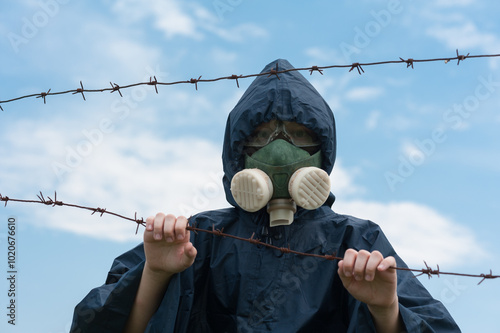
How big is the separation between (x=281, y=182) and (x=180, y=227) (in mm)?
755

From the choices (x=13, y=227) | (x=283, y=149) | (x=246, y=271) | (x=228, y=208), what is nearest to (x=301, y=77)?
(x=283, y=149)

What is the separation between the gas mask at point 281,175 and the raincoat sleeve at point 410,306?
490 millimetres

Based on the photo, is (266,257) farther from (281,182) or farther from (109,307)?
(109,307)

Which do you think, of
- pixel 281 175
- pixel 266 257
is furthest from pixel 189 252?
pixel 281 175

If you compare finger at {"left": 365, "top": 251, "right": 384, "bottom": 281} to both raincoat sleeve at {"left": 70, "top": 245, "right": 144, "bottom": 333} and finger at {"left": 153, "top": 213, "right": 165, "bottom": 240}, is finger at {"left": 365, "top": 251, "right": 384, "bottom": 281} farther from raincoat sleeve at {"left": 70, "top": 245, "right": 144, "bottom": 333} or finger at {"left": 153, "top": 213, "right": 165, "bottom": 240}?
raincoat sleeve at {"left": 70, "top": 245, "right": 144, "bottom": 333}

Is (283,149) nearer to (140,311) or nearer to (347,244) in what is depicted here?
(347,244)

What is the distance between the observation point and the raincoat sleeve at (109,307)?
4289 millimetres

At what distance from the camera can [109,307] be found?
169 inches

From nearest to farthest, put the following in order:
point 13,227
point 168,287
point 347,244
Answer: point 168,287
point 347,244
point 13,227

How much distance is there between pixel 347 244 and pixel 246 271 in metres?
0.66

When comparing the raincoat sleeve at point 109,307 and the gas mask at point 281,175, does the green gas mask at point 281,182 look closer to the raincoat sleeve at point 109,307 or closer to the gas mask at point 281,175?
the gas mask at point 281,175

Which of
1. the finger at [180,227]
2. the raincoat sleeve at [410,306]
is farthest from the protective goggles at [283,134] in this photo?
the finger at [180,227]

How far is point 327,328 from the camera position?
4434mm

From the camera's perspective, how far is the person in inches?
166
